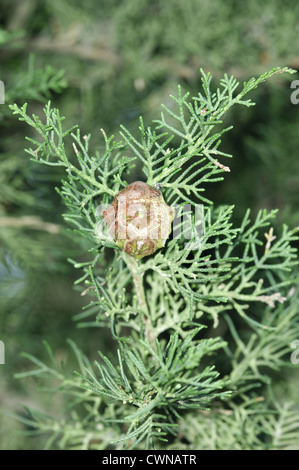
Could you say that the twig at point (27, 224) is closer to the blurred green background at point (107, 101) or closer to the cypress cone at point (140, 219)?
the blurred green background at point (107, 101)

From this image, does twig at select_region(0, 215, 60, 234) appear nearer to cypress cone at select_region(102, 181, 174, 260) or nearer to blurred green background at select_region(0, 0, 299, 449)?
blurred green background at select_region(0, 0, 299, 449)

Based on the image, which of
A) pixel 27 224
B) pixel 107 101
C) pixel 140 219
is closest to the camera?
pixel 140 219

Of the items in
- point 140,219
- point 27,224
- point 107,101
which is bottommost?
point 140,219

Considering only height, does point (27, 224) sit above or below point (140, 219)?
above

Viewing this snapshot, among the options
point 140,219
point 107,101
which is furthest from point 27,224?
point 140,219

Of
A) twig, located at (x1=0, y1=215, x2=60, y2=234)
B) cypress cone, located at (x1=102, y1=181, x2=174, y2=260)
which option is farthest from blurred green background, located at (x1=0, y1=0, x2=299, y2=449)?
cypress cone, located at (x1=102, y1=181, x2=174, y2=260)

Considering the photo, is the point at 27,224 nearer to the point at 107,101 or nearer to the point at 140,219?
the point at 107,101
